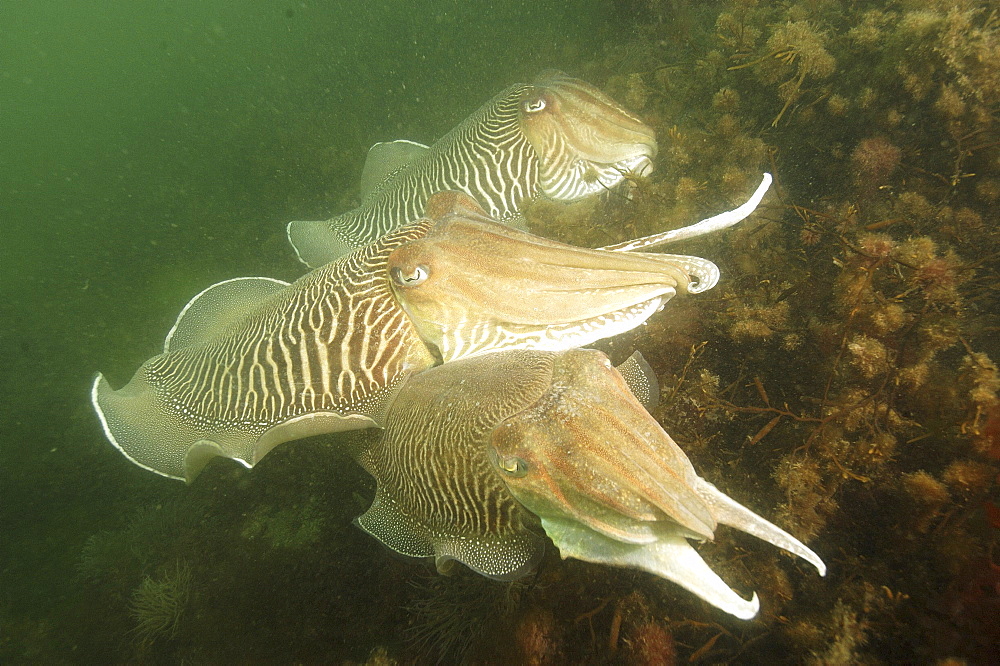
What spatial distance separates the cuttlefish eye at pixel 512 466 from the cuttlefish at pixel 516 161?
3.92 metres

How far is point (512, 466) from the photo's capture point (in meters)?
2.02

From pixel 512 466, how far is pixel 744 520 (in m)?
1.00

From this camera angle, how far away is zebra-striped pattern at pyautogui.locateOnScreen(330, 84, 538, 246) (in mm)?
5566

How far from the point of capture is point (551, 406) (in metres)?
2.10

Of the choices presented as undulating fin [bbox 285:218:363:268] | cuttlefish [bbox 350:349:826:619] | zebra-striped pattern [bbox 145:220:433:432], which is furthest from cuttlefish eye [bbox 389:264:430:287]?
undulating fin [bbox 285:218:363:268]

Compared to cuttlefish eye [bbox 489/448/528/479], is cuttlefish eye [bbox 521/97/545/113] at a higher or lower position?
higher

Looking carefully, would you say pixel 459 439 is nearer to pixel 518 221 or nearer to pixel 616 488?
pixel 616 488

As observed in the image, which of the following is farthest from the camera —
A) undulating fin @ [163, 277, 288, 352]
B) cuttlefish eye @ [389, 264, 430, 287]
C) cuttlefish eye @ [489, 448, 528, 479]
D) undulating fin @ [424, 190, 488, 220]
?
undulating fin @ [163, 277, 288, 352]

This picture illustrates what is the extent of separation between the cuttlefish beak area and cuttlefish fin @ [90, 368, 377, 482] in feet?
5.29

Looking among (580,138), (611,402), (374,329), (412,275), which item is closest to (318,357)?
(374,329)

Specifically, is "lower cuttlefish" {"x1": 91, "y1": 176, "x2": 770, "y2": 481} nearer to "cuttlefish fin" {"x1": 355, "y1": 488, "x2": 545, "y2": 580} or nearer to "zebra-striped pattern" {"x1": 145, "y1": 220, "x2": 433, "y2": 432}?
"zebra-striped pattern" {"x1": 145, "y1": 220, "x2": 433, "y2": 432}

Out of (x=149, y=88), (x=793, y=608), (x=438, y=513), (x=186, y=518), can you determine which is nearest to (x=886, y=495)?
(x=793, y=608)

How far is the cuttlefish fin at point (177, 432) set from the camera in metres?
3.12

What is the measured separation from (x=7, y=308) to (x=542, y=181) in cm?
2062
